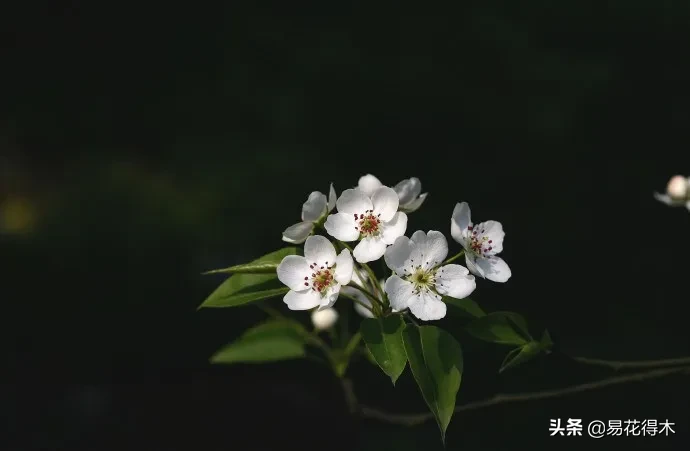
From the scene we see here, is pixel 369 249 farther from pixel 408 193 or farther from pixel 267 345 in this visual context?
pixel 267 345

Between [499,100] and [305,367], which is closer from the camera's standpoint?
[305,367]

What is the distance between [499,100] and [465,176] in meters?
0.30

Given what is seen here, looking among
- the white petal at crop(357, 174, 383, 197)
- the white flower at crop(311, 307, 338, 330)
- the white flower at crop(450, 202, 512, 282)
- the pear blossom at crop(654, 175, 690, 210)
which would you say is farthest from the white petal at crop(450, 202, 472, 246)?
the white flower at crop(311, 307, 338, 330)

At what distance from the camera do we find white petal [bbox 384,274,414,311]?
88 cm

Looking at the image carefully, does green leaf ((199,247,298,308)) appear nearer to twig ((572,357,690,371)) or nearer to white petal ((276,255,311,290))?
white petal ((276,255,311,290))

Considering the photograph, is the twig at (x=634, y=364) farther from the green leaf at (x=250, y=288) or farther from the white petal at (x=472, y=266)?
the green leaf at (x=250, y=288)

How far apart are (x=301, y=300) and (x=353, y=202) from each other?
121mm

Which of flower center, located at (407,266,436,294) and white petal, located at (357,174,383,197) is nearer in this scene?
flower center, located at (407,266,436,294)

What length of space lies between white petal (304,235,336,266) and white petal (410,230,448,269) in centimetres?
10

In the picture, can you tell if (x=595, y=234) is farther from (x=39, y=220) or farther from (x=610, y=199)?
(x=39, y=220)

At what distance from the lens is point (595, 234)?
8.91 ft

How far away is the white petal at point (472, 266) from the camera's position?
95 cm

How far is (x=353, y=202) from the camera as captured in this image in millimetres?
931

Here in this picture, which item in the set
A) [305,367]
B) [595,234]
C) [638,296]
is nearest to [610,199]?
[595,234]
